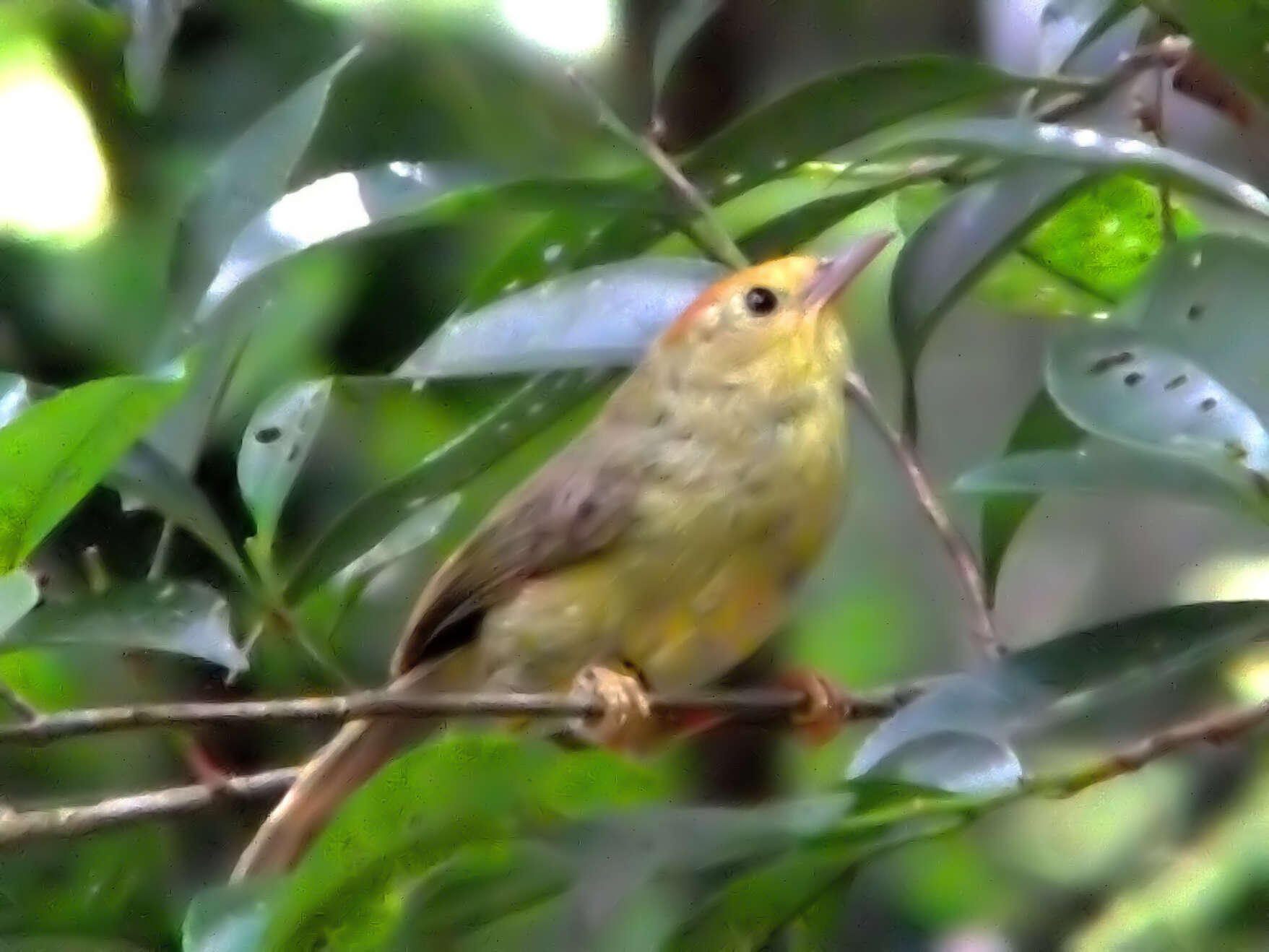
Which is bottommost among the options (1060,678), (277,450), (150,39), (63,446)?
(1060,678)

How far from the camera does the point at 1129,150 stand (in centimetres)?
104

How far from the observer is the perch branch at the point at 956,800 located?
94cm

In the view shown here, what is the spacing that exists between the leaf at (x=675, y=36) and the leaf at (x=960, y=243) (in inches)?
12.5

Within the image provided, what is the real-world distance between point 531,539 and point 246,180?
469 millimetres

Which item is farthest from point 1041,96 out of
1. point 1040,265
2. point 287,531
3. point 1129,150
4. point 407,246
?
point 287,531

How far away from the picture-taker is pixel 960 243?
1298 millimetres

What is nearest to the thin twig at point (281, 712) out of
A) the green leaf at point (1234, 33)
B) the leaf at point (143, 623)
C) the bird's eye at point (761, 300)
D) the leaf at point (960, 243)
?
the leaf at point (143, 623)

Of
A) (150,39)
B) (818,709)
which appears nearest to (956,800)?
(818,709)

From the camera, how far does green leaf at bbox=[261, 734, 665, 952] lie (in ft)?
3.06

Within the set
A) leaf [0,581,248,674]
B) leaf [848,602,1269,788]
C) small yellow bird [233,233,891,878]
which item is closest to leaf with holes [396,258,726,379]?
small yellow bird [233,233,891,878]

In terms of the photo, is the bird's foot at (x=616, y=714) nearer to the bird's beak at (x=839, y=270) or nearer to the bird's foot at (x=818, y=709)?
the bird's foot at (x=818, y=709)

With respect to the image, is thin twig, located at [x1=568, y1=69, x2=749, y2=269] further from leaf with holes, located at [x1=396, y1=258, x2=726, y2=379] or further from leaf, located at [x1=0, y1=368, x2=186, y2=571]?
leaf, located at [x1=0, y1=368, x2=186, y2=571]

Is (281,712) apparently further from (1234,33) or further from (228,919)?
(1234,33)

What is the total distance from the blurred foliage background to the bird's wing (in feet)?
0.22
